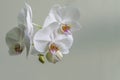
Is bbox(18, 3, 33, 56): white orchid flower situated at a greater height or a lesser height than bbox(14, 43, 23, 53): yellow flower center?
greater

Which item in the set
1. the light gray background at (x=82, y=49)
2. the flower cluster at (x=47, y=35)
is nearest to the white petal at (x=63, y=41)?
the flower cluster at (x=47, y=35)

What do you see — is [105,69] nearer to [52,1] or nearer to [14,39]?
[52,1]

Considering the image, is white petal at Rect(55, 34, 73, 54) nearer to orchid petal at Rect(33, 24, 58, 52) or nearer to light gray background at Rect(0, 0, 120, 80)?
orchid petal at Rect(33, 24, 58, 52)

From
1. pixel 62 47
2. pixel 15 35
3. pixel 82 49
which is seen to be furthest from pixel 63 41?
pixel 82 49

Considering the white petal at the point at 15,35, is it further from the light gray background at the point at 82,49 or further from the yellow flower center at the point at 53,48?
the light gray background at the point at 82,49

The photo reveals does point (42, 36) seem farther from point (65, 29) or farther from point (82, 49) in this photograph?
point (82, 49)

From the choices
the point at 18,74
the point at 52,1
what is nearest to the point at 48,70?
the point at 18,74

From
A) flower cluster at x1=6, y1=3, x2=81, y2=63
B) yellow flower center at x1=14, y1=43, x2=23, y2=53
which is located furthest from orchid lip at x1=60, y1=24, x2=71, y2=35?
yellow flower center at x1=14, y1=43, x2=23, y2=53
